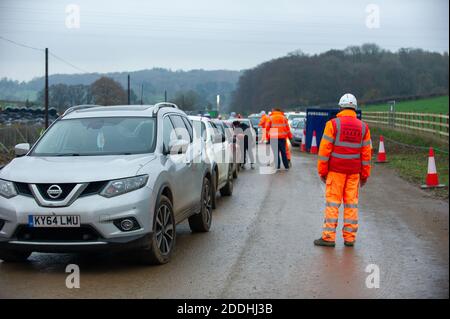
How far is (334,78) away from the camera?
2047 inches

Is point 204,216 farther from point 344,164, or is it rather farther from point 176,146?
point 344,164

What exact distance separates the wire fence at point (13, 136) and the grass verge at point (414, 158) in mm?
12523

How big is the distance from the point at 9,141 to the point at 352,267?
1630 centimetres

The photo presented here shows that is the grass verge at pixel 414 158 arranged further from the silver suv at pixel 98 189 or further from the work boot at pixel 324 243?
the silver suv at pixel 98 189

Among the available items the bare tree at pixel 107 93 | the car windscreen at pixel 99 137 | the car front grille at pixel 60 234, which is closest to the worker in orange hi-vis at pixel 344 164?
the car windscreen at pixel 99 137

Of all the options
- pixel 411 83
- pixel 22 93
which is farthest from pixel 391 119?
pixel 22 93

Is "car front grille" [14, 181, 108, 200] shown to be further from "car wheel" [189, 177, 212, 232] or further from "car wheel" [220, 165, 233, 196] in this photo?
"car wheel" [220, 165, 233, 196]

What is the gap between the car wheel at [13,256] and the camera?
6809 millimetres

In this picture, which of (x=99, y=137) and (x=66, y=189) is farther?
(x=99, y=137)

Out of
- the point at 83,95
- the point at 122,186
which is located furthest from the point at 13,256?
the point at 83,95

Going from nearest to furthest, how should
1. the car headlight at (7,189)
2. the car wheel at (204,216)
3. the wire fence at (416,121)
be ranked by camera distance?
the car headlight at (7,189)
the car wheel at (204,216)
the wire fence at (416,121)

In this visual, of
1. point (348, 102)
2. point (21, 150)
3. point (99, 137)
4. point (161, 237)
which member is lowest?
point (161, 237)

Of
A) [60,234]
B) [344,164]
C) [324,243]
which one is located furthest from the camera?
[324,243]

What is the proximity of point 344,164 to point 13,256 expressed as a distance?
13.8ft
